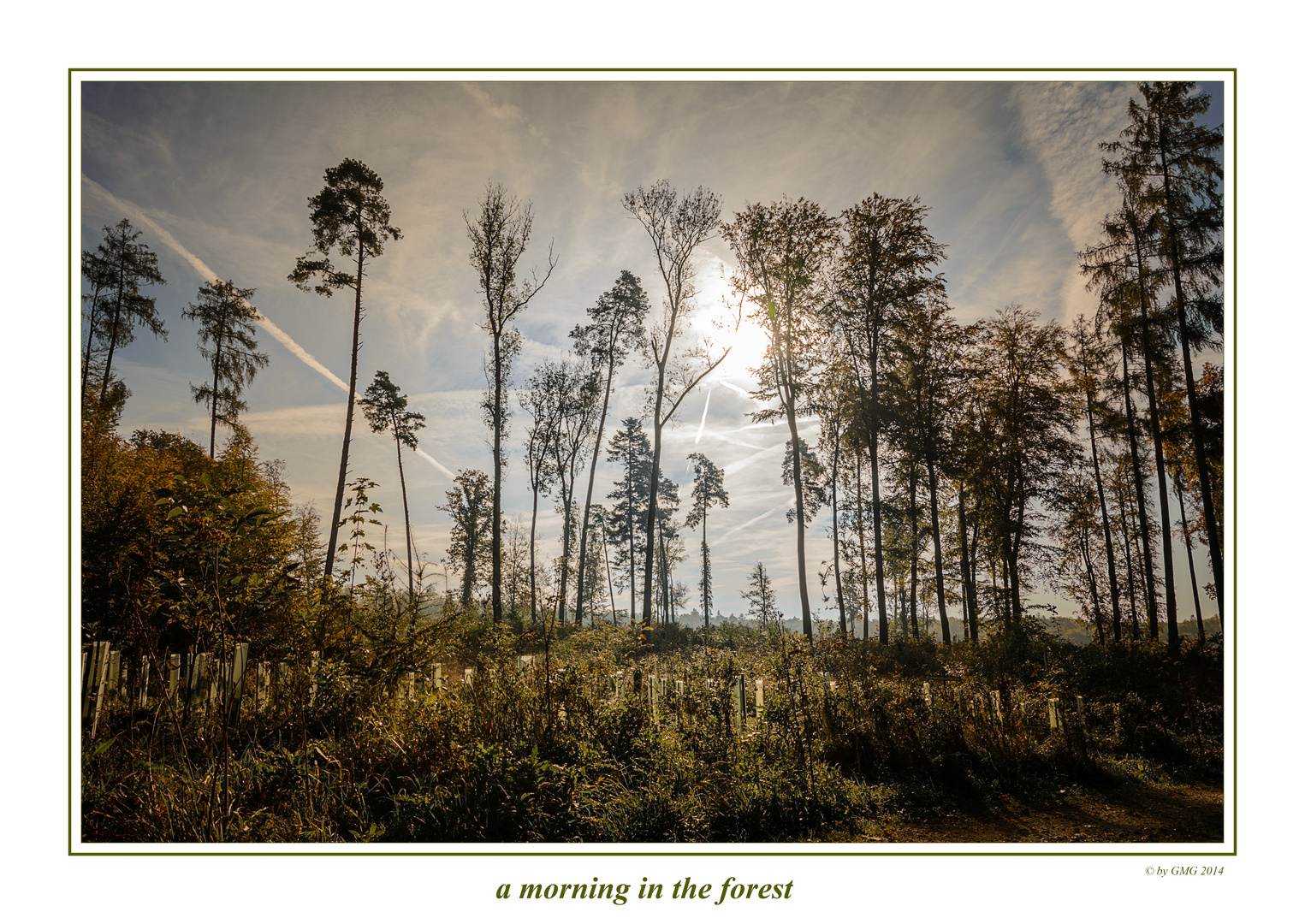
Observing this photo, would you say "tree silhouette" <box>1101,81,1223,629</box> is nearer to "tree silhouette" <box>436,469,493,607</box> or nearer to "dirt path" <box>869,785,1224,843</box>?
"dirt path" <box>869,785,1224,843</box>

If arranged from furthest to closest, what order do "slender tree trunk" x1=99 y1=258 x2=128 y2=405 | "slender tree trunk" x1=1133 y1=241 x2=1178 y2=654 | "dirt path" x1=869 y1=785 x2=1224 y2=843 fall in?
"slender tree trunk" x1=99 y1=258 x2=128 y2=405 → "slender tree trunk" x1=1133 y1=241 x2=1178 y2=654 → "dirt path" x1=869 y1=785 x2=1224 y2=843

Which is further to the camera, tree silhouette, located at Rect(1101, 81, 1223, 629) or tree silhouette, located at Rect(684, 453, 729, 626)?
tree silhouette, located at Rect(684, 453, 729, 626)

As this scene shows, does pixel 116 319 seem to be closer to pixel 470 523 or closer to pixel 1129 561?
pixel 470 523

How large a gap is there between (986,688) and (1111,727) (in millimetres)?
2109

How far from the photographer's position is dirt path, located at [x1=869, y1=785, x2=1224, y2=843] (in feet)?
13.1

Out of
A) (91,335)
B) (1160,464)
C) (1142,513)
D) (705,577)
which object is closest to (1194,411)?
(1160,464)

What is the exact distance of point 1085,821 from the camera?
435cm

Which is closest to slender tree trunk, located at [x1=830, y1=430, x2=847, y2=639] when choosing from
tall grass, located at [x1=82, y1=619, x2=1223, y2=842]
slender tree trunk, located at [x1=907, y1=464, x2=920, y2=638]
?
slender tree trunk, located at [x1=907, y1=464, x2=920, y2=638]

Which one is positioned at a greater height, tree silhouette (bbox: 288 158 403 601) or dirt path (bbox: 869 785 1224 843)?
tree silhouette (bbox: 288 158 403 601)

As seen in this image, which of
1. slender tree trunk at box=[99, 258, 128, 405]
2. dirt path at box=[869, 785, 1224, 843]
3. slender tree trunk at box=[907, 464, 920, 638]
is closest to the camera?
dirt path at box=[869, 785, 1224, 843]

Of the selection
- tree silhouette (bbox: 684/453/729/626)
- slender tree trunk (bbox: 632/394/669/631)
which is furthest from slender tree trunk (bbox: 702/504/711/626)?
slender tree trunk (bbox: 632/394/669/631)
